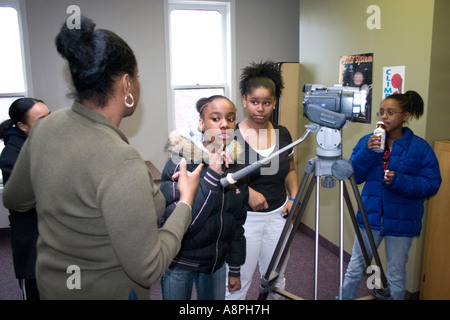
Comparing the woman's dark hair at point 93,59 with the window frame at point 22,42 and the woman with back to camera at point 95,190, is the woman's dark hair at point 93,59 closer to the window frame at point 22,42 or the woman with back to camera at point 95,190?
the woman with back to camera at point 95,190

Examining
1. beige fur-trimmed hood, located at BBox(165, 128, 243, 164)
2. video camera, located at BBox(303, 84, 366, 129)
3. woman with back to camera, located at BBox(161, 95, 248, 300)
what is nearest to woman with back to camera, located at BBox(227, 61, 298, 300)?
woman with back to camera, located at BBox(161, 95, 248, 300)

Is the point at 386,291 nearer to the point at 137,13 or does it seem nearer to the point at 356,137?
the point at 356,137

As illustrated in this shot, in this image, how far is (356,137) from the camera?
9.66 ft

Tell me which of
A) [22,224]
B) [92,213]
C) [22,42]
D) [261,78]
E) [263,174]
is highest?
[22,42]

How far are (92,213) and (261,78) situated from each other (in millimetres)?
1389

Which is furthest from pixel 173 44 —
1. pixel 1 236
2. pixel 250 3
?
pixel 1 236

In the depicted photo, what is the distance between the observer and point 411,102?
2.17 metres

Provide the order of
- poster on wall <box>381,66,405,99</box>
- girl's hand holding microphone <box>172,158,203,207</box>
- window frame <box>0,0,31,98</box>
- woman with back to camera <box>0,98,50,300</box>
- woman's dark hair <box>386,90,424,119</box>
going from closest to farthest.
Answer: girl's hand holding microphone <box>172,158,203,207</box> < woman with back to camera <box>0,98,50,300</box> < woman's dark hair <box>386,90,424,119</box> < poster on wall <box>381,66,405,99</box> < window frame <box>0,0,31,98</box>

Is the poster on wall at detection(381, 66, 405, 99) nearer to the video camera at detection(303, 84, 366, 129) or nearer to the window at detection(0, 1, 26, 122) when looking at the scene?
the video camera at detection(303, 84, 366, 129)

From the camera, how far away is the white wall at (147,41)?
3557 mm

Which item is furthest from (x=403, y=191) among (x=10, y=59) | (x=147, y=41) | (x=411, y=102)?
(x=10, y=59)

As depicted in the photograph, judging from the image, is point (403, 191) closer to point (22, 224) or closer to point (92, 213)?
point (92, 213)

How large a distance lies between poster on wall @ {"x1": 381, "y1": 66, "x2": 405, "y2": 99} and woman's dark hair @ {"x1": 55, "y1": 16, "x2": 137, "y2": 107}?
84.6 inches

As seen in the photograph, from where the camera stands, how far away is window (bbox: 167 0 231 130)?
13.3 feet
